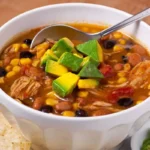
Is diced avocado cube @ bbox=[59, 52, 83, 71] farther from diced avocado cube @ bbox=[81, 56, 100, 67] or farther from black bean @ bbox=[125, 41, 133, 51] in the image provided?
black bean @ bbox=[125, 41, 133, 51]

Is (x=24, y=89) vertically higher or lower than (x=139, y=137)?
higher

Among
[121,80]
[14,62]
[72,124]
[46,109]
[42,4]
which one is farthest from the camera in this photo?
[42,4]

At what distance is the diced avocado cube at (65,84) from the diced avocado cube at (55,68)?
3cm

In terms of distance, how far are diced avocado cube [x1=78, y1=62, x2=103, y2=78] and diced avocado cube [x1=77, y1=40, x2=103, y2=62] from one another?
9 cm

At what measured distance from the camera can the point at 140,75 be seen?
1.78 m

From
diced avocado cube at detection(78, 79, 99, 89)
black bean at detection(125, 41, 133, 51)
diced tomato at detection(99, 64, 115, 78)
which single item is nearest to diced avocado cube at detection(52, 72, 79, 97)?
diced avocado cube at detection(78, 79, 99, 89)

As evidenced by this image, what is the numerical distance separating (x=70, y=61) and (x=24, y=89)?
216 mm

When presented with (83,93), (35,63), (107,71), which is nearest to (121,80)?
(107,71)

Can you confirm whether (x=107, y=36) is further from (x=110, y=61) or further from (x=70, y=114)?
(x=70, y=114)

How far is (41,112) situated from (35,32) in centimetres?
59

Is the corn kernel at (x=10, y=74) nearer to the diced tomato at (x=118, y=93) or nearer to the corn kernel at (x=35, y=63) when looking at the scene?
the corn kernel at (x=35, y=63)

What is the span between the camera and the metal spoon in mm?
1932

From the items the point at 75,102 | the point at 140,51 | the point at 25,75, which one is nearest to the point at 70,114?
the point at 75,102

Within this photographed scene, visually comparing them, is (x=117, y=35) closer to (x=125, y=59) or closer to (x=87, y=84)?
(x=125, y=59)
